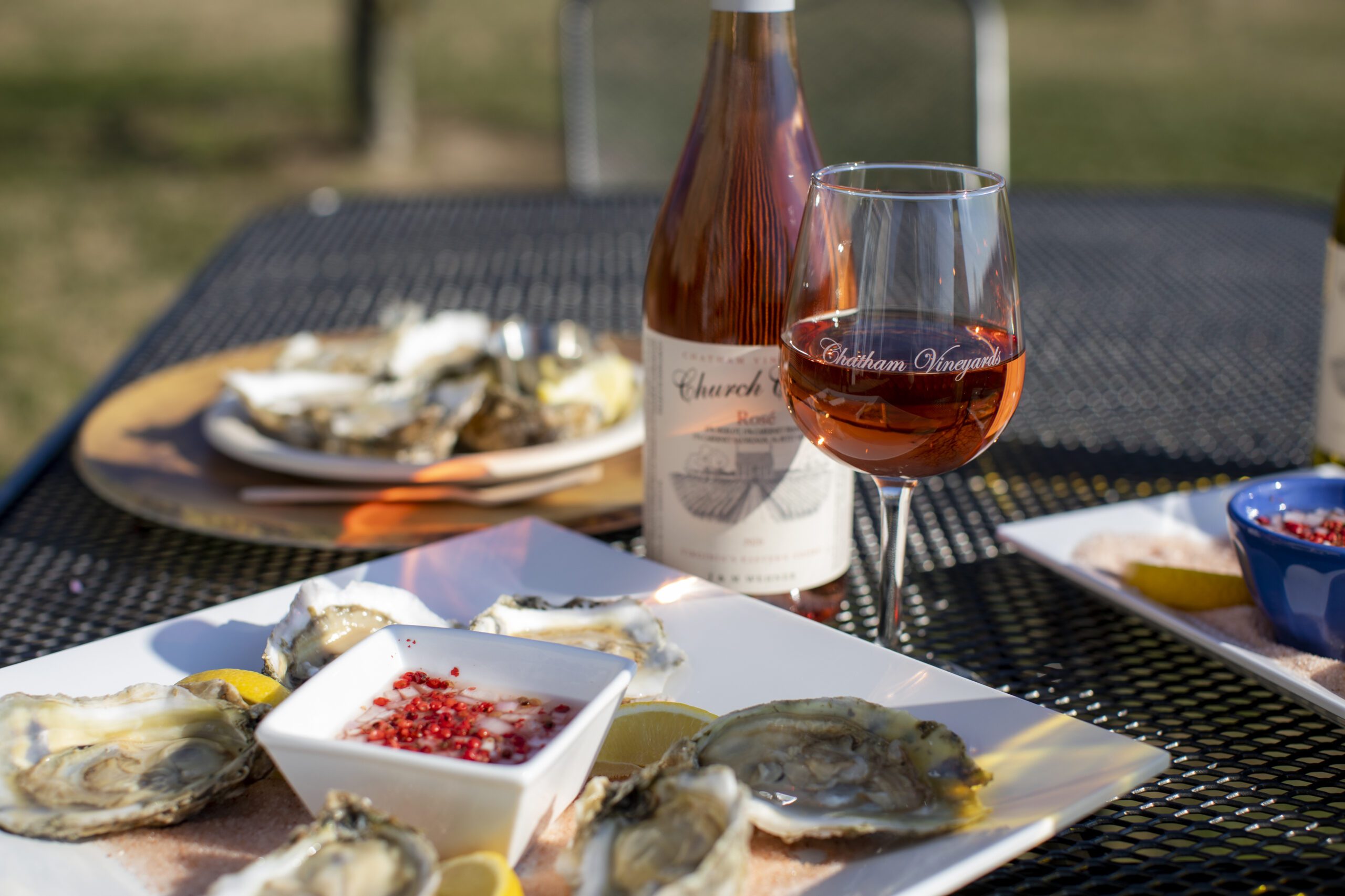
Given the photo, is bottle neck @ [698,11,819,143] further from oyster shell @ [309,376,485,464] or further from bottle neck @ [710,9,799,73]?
oyster shell @ [309,376,485,464]

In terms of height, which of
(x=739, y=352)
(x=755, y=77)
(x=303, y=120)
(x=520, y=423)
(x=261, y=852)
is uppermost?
(x=755, y=77)

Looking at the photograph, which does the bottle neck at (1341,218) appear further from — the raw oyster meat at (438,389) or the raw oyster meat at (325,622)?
the raw oyster meat at (325,622)

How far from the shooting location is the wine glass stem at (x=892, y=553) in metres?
1.19

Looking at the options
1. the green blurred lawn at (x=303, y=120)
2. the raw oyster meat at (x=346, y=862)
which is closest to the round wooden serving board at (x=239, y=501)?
the raw oyster meat at (x=346, y=862)

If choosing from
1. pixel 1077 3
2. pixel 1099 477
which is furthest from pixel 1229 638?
pixel 1077 3

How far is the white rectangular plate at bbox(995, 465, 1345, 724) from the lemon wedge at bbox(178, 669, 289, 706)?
2.65ft

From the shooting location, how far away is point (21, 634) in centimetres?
131

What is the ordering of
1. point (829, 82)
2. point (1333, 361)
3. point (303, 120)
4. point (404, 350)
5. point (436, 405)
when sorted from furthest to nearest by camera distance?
point (303, 120) → point (829, 82) → point (404, 350) → point (436, 405) → point (1333, 361)

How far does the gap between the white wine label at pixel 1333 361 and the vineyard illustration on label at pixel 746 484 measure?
2.31 ft

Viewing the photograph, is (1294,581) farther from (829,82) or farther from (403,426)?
(829,82)

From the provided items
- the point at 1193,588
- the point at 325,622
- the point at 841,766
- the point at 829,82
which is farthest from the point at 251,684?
the point at 829,82

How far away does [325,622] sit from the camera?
114 centimetres

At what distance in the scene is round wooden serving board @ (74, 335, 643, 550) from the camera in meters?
1.46

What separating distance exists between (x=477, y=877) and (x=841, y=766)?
0.28 meters
